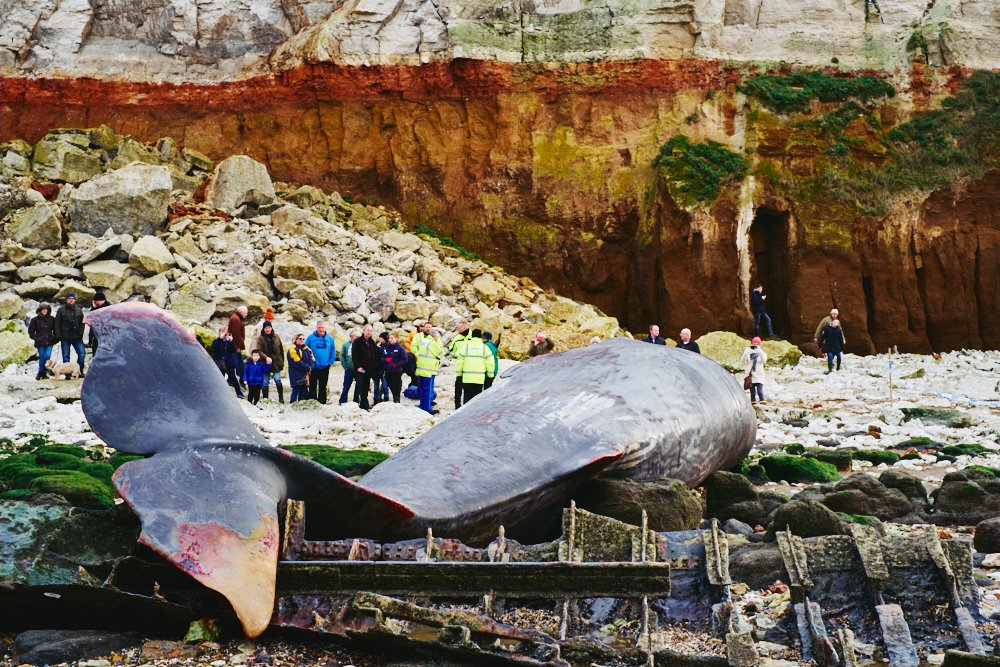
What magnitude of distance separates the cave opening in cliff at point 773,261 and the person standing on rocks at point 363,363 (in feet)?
53.9

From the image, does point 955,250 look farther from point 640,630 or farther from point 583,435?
point 640,630

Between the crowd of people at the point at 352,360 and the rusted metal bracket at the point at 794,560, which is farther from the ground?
the rusted metal bracket at the point at 794,560

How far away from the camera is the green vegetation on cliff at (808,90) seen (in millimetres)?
30078

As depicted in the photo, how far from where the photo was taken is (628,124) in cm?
3123

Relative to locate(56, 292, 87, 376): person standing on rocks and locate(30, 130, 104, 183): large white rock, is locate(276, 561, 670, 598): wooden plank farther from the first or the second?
locate(30, 130, 104, 183): large white rock

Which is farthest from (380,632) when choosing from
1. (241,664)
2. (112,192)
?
(112,192)

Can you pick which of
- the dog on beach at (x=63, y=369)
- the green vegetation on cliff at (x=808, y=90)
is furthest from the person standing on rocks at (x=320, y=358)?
the green vegetation on cliff at (x=808, y=90)

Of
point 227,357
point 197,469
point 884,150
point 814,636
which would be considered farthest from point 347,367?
point 884,150

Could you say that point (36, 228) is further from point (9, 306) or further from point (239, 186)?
point (239, 186)

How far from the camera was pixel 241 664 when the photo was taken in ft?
15.1

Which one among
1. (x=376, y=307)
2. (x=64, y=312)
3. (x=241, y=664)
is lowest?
(x=376, y=307)

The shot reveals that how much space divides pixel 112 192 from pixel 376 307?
7.00m

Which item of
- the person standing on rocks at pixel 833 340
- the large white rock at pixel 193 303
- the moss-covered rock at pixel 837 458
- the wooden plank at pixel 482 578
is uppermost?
the wooden plank at pixel 482 578

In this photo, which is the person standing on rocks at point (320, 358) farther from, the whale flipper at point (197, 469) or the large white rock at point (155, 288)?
the whale flipper at point (197, 469)
